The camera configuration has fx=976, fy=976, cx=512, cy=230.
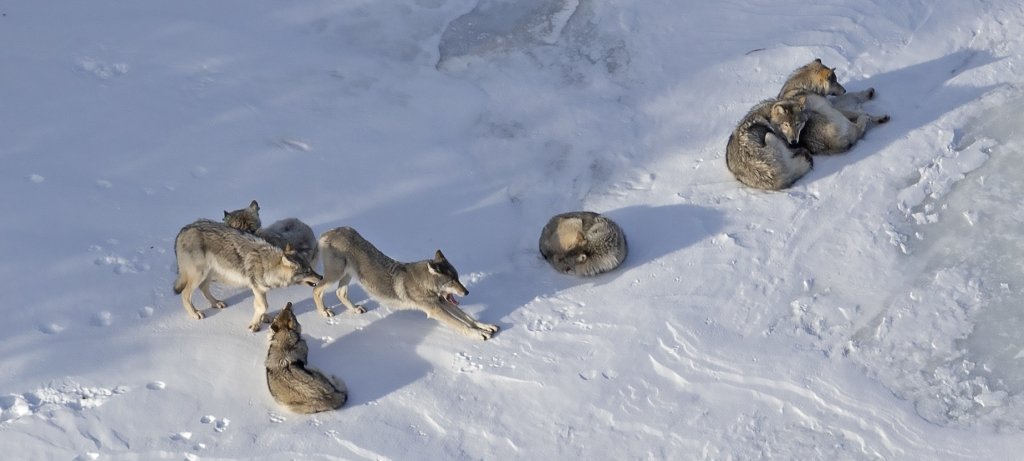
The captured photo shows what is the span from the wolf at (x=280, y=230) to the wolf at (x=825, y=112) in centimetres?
590

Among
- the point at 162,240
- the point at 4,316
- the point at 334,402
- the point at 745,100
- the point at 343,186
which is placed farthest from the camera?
the point at 745,100

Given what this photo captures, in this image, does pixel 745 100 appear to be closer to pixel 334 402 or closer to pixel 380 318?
pixel 380 318

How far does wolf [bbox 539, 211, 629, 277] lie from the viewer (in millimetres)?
10359

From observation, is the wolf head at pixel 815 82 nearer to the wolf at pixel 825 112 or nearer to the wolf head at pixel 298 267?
the wolf at pixel 825 112

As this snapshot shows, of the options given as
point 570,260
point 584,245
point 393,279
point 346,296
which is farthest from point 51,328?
point 584,245

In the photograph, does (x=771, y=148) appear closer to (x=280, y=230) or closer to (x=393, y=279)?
(x=393, y=279)

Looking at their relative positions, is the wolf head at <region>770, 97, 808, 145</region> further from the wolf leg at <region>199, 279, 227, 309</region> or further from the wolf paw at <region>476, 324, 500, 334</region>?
the wolf leg at <region>199, 279, 227, 309</region>

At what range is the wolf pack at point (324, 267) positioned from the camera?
30.3 feet

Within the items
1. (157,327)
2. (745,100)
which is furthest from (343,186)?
(745,100)

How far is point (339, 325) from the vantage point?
10.1m

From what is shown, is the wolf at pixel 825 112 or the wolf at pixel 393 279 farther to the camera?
the wolf at pixel 825 112

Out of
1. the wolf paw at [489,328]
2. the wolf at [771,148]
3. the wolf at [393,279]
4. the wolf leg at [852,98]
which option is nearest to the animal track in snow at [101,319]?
the wolf at [393,279]

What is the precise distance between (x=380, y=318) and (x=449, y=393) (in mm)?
1285

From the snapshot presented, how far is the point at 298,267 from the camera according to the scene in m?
9.62
